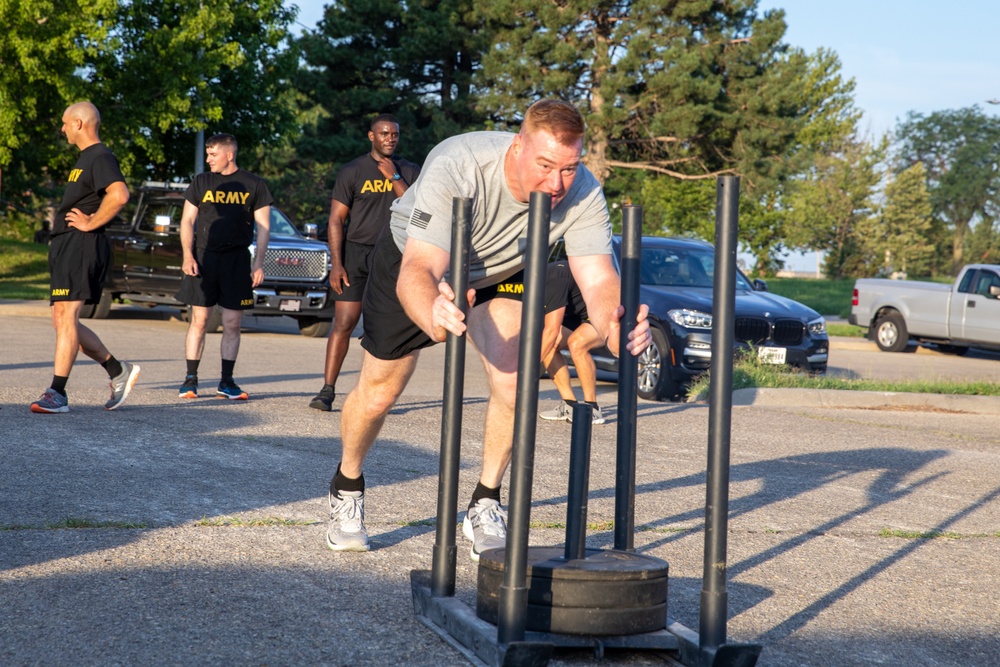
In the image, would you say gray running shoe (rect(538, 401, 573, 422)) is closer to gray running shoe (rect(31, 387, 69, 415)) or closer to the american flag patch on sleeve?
gray running shoe (rect(31, 387, 69, 415))

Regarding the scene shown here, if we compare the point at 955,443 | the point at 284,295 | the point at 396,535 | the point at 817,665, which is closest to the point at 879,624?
the point at 817,665

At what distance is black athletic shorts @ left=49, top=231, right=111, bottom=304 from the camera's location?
25.2 feet

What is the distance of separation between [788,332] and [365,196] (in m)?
5.78

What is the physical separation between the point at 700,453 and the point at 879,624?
3576 mm

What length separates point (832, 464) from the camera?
7.36 meters

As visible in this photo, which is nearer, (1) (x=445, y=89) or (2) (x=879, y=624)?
(2) (x=879, y=624)

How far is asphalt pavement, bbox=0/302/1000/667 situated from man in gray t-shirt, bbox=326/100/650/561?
30cm

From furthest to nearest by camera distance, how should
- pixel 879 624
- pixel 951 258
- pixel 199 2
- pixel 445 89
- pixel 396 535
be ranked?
1. pixel 951 258
2. pixel 445 89
3. pixel 199 2
4. pixel 396 535
5. pixel 879 624

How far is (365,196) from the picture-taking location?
28.2ft

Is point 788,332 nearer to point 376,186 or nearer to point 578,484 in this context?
point 376,186

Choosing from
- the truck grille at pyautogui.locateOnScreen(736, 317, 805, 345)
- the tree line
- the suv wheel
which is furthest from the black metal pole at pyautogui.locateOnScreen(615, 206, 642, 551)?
the tree line

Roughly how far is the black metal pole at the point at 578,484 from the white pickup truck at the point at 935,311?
18628 millimetres

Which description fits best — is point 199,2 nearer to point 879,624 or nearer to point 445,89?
point 445,89

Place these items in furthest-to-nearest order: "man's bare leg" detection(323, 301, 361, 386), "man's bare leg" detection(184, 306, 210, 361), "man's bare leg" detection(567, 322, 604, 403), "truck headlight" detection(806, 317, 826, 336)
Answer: "truck headlight" detection(806, 317, 826, 336) < "man's bare leg" detection(184, 306, 210, 361) < "man's bare leg" detection(323, 301, 361, 386) < "man's bare leg" detection(567, 322, 604, 403)
